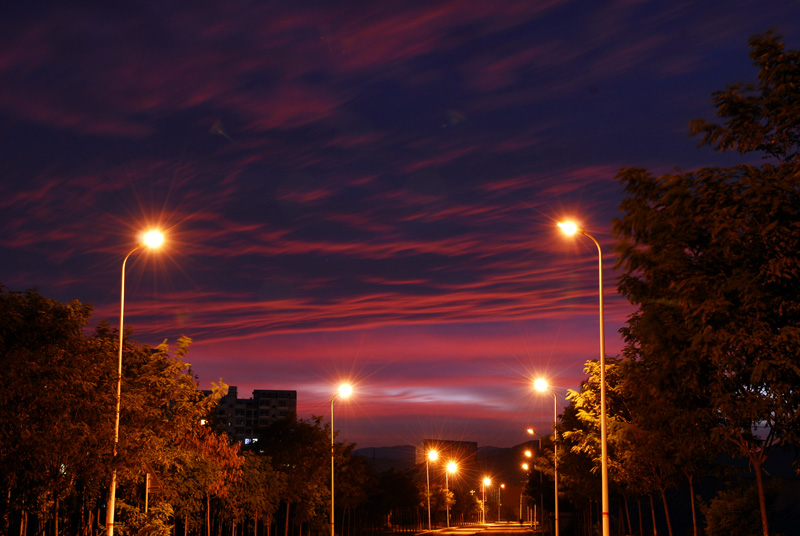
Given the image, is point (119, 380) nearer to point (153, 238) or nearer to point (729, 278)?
point (153, 238)

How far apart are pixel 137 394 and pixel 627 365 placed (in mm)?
14585

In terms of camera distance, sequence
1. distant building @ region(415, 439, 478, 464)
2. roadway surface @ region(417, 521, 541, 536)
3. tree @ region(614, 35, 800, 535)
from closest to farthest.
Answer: tree @ region(614, 35, 800, 535), roadway surface @ region(417, 521, 541, 536), distant building @ region(415, 439, 478, 464)

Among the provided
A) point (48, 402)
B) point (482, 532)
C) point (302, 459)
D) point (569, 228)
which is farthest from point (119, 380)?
point (482, 532)

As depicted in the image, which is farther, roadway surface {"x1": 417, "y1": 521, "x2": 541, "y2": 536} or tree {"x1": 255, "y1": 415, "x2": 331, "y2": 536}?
roadway surface {"x1": 417, "y1": 521, "x2": 541, "y2": 536}

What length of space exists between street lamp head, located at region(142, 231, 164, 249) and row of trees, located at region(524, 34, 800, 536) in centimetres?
1275

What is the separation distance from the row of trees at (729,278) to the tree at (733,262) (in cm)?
3

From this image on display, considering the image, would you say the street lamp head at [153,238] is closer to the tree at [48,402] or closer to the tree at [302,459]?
the tree at [48,402]

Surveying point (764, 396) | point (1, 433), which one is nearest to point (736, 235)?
point (764, 396)

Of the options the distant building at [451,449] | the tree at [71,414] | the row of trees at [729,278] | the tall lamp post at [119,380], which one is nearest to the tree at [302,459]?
the tree at [71,414]

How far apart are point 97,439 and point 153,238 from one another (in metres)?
5.76

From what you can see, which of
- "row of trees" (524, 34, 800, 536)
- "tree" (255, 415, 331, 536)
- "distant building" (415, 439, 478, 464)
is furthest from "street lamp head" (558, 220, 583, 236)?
"distant building" (415, 439, 478, 464)

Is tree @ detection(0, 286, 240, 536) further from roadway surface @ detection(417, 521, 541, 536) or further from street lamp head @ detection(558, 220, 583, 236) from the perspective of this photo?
roadway surface @ detection(417, 521, 541, 536)

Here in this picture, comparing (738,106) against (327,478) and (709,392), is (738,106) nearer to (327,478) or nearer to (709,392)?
(709,392)

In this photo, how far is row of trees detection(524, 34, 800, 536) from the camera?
15898 mm
